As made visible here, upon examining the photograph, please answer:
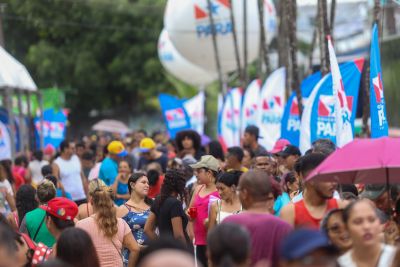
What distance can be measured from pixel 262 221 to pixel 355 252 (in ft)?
2.34

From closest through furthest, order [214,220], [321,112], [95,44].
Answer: [214,220] < [321,112] < [95,44]

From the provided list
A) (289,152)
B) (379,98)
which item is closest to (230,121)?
(289,152)

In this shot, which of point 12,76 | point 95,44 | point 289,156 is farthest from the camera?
point 95,44

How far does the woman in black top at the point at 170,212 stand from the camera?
11.1m

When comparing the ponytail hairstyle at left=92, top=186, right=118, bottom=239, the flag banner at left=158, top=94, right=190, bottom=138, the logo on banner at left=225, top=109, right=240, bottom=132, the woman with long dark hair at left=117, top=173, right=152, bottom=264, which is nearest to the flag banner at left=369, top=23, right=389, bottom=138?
the woman with long dark hair at left=117, top=173, right=152, bottom=264

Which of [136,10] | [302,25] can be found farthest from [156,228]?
[302,25]

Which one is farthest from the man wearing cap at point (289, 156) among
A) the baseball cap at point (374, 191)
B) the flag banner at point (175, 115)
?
the flag banner at point (175, 115)

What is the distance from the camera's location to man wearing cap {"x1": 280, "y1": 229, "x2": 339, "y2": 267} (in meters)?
5.54

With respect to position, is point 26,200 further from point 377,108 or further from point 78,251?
point 78,251

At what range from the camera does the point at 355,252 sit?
7020 millimetres

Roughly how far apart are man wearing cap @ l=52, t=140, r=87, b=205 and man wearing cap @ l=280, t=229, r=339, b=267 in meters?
12.7

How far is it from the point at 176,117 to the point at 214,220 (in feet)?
56.8

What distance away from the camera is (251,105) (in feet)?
88.8

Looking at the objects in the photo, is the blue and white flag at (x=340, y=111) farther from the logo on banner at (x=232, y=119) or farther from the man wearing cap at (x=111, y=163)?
the logo on banner at (x=232, y=119)
